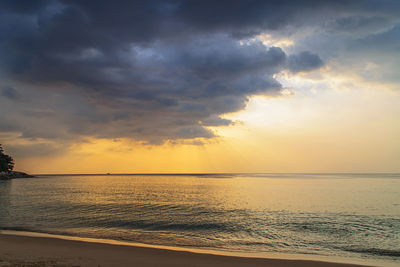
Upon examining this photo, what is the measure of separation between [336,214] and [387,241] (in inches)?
618

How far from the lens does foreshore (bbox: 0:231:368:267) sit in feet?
51.4

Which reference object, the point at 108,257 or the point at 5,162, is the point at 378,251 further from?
the point at 5,162

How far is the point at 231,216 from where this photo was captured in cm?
3825

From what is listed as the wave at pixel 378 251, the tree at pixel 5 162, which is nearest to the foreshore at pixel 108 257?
the wave at pixel 378 251

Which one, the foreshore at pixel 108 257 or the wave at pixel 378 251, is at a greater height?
the foreshore at pixel 108 257

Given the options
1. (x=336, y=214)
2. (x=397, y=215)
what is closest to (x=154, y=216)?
(x=336, y=214)

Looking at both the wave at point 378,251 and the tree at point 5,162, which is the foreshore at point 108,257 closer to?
the wave at point 378,251

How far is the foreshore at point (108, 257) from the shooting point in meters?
15.7

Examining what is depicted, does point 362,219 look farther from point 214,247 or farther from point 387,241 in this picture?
point 214,247

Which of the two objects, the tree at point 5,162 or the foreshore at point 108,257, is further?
the tree at point 5,162

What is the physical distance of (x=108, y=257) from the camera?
1730 centimetres

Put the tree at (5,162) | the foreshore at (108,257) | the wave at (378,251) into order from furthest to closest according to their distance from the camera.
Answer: the tree at (5,162), the wave at (378,251), the foreshore at (108,257)

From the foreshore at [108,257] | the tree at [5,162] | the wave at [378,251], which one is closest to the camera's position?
the foreshore at [108,257]

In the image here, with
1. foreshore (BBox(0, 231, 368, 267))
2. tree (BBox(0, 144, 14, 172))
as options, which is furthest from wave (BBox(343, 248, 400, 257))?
tree (BBox(0, 144, 14, 172))
